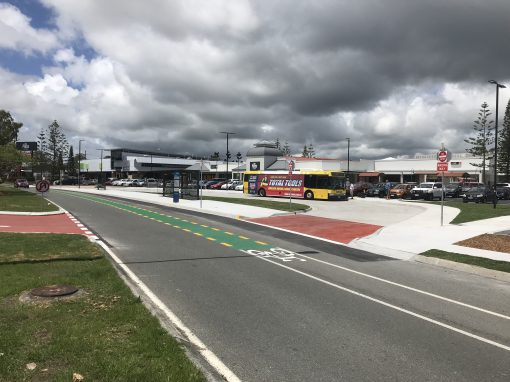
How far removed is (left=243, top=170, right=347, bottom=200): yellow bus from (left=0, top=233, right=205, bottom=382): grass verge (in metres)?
29.9

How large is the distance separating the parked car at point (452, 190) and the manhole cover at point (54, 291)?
1744 inches

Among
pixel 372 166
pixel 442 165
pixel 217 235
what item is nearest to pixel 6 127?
pixel 217 235

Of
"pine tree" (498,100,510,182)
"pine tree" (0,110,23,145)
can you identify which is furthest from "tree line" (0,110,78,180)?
"pine tree" (498,100,510,182)

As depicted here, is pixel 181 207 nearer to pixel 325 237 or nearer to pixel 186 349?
pixel 325 237

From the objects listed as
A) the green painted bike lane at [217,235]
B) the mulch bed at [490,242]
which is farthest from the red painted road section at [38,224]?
the mulch bed at [490,242]

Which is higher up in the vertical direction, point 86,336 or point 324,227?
point 86,336

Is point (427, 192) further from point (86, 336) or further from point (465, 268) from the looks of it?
point (86, 336)

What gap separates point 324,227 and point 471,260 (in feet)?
27.7

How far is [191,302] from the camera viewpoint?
7.15 metres

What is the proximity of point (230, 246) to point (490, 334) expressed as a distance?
8510mm

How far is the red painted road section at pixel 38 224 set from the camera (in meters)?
16.3

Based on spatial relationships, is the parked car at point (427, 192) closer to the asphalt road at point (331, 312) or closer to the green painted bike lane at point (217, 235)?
the green painted bike lane at point (217, 235)

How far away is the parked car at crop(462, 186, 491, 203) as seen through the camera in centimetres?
3778

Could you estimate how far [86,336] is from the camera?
16.6 feet
